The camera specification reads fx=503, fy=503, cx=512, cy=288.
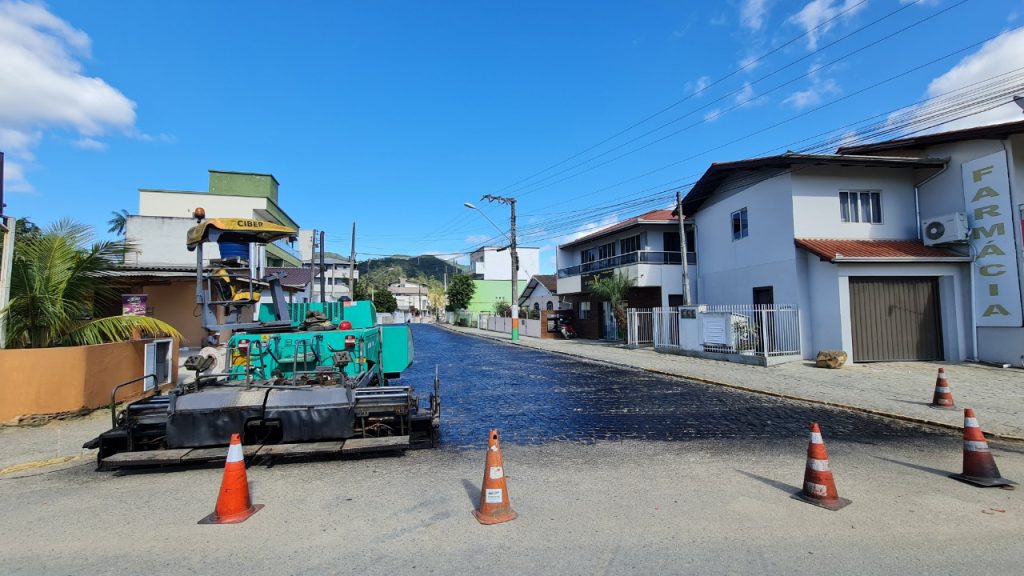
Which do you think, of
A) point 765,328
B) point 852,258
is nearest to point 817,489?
point 765,328

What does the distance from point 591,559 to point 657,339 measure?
17.8 metres

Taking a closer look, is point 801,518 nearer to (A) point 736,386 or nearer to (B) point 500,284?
(A) point 736,386

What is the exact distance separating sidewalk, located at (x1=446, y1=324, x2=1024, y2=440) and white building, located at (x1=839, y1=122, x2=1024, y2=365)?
3.89 feet

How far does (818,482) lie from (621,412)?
434 centimetres

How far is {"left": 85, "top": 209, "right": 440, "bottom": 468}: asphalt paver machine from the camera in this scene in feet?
17.3

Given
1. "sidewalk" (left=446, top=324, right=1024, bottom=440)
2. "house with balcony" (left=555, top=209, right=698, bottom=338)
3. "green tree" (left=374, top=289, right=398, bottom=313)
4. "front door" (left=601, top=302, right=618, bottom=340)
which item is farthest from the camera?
"green tree" (left=374, top=289, right=398, bottom=313)

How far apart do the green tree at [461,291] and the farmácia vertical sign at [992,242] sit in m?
44.0

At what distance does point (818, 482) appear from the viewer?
441 centimetres

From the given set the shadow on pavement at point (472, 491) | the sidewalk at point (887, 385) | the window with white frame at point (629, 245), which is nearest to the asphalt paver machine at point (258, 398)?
the shadow on pavement at point (472, 491)

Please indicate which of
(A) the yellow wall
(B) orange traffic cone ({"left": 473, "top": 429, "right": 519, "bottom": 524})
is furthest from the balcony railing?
(B) orange traffic cone ({"left": 473, "top": 429, "right": 519, "bottom": 524})

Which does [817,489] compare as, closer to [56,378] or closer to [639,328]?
[56,378]

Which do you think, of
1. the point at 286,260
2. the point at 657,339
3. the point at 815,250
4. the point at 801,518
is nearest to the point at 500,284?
the point at 286,260

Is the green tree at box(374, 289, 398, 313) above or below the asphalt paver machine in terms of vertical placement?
above

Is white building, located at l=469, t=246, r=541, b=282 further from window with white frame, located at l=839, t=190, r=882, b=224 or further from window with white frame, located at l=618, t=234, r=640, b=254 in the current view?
window with white frame, located at l=839, t=190, r=882, b=224
